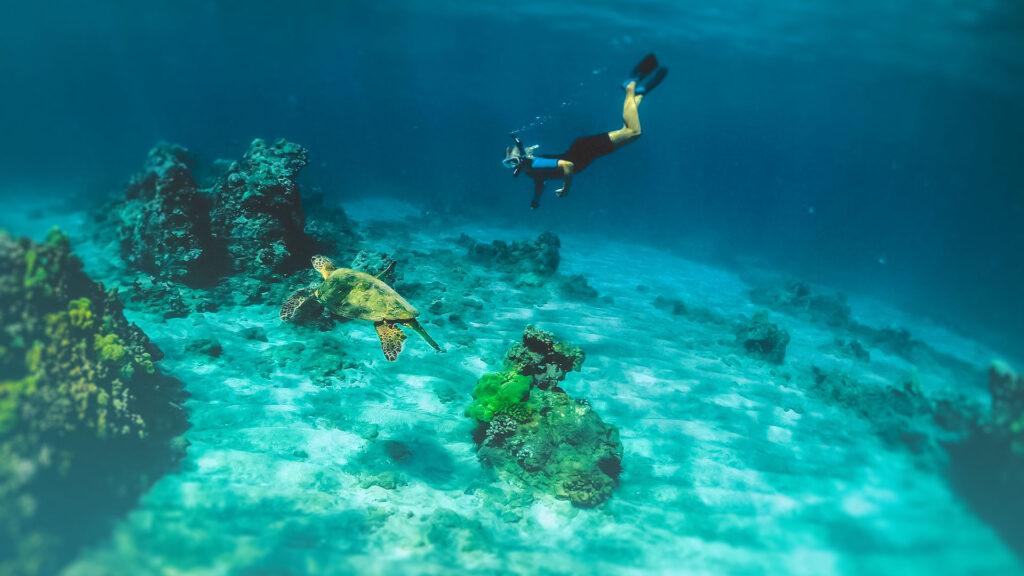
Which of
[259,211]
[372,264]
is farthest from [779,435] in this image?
[259,211]

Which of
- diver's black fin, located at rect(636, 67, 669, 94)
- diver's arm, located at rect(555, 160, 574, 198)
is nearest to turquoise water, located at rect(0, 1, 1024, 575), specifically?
diver's arm, located at rect(555, 160, 574, 198)

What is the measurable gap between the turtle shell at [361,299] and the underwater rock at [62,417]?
2.36m

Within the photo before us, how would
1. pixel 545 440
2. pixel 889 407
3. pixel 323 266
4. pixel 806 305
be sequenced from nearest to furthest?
pixel 545 440 → pixel 323 266 → pixel 889 407 → pixel 806 305

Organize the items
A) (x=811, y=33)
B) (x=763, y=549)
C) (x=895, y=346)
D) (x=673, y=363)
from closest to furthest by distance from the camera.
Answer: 1. (x=763, y=549)
2. (x=673, y=363)
3. (x=895, y=346)
4. (x=811, y=33)

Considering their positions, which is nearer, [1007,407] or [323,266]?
[1007,407]

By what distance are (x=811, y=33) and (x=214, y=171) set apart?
30.6m

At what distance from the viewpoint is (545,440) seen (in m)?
5.68

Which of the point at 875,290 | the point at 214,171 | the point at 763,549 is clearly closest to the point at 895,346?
the point at 763,549

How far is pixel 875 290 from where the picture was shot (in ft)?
93.2

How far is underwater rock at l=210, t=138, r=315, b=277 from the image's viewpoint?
30.8 ft

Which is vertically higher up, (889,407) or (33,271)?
(889,407)

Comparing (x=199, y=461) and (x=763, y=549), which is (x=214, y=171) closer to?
(x=199, y=461)

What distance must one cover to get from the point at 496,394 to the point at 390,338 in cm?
161

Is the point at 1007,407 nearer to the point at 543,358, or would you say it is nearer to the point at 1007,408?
the point at 1007,408
